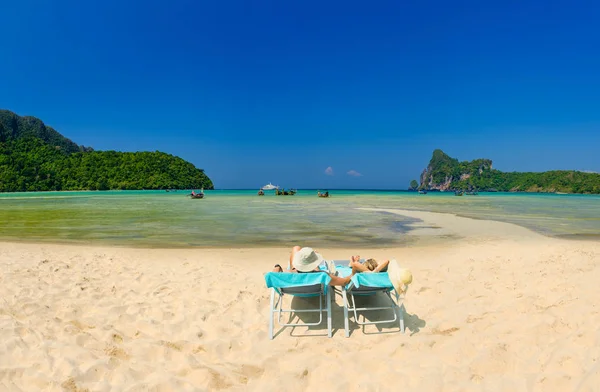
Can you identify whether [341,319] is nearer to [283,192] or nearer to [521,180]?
[283,192]

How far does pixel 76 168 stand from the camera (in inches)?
Answer: 4311

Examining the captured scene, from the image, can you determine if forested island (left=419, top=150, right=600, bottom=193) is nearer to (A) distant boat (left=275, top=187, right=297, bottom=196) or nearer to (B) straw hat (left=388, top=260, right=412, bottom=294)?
(A) distant boat (left=275, top=187, right=297, bottom=196)

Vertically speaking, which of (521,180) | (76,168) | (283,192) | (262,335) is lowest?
(262,335)

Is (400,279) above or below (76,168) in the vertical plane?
below

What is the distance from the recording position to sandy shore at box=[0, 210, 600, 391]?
353cm

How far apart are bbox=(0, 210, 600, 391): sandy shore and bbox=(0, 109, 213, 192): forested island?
106 m

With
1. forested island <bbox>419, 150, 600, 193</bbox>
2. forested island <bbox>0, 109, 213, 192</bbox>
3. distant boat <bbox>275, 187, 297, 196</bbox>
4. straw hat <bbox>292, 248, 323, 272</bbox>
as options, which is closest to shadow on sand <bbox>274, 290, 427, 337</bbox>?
straw hat <bbox>292, 248, 323, 272</bbox>

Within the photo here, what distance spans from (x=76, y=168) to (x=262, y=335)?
415 ft

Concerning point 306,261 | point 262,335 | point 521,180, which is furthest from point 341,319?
point 521,180

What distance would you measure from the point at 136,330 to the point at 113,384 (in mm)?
1332

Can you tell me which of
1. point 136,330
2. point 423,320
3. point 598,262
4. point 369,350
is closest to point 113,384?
point 136,330

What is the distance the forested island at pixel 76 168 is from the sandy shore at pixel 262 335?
348 ft

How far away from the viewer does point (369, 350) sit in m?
4.31

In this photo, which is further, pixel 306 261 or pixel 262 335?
pixel 306 261
